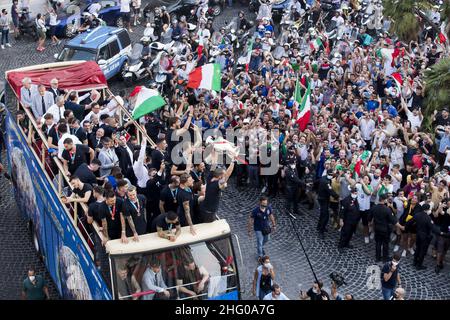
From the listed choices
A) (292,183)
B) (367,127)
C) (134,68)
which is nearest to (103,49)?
(134,68)

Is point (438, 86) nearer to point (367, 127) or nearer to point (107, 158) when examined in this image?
point (367, 127)

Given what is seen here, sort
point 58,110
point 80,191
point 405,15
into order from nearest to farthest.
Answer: point 80,191 < point 58,110 < point 405,15

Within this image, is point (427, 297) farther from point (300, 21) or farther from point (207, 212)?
point (300, 21)

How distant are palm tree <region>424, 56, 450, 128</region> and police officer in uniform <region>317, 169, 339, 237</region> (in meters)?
4.54

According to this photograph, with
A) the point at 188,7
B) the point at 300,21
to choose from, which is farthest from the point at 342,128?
the point at 188,7

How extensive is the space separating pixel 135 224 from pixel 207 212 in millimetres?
1126

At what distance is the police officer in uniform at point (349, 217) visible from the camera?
16.6m

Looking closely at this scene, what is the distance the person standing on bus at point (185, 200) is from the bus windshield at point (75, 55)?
43.3 feet

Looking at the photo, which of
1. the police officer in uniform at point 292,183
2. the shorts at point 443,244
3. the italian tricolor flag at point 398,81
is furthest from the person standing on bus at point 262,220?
the italian tricolor flag at point 398,81

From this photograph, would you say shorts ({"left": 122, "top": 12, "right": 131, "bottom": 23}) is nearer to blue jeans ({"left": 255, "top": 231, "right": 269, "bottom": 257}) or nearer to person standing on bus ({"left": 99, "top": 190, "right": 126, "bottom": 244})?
blue jeans ({"left": 255, "top": 231, "right": 269, "bottom": 257})

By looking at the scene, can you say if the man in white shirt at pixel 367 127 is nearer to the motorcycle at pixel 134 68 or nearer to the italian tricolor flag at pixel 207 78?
the italian tricolor flag at pixel 207 78

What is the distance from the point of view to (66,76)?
687 inches

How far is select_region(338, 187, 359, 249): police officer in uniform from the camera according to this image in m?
16.6

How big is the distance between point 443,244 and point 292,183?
12.3 ft
